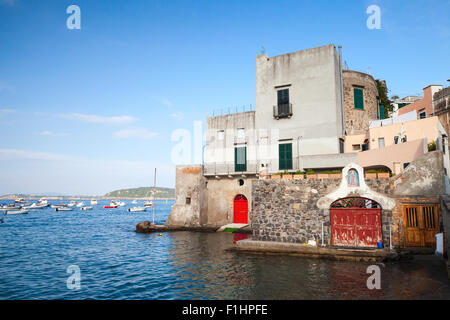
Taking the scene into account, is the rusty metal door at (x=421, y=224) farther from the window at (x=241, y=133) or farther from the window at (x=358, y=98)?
the window at (x=241, y=133)

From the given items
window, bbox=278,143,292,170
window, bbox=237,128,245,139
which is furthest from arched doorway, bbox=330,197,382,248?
window, bbox=237,128,245,139

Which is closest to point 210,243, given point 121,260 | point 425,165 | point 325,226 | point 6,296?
point 121,260

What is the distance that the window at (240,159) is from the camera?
2945 cm

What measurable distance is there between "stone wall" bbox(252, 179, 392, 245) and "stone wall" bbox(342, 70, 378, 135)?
36.2 feet

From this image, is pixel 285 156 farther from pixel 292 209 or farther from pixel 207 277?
pixel 207 277

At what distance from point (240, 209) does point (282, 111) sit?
34.7 ft

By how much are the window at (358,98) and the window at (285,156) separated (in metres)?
7.10

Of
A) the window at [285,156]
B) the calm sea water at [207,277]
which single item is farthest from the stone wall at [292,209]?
the window at [285,156]

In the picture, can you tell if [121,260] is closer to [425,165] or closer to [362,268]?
[362,268]

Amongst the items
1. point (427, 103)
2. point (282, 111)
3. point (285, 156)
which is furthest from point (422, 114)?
A: point (285, 156)

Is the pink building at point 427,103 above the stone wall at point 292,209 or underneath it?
above

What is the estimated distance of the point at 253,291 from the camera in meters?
11.1

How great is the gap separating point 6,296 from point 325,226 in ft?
50.6

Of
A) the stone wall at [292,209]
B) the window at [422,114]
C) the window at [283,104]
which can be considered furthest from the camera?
the window at [422,114]
